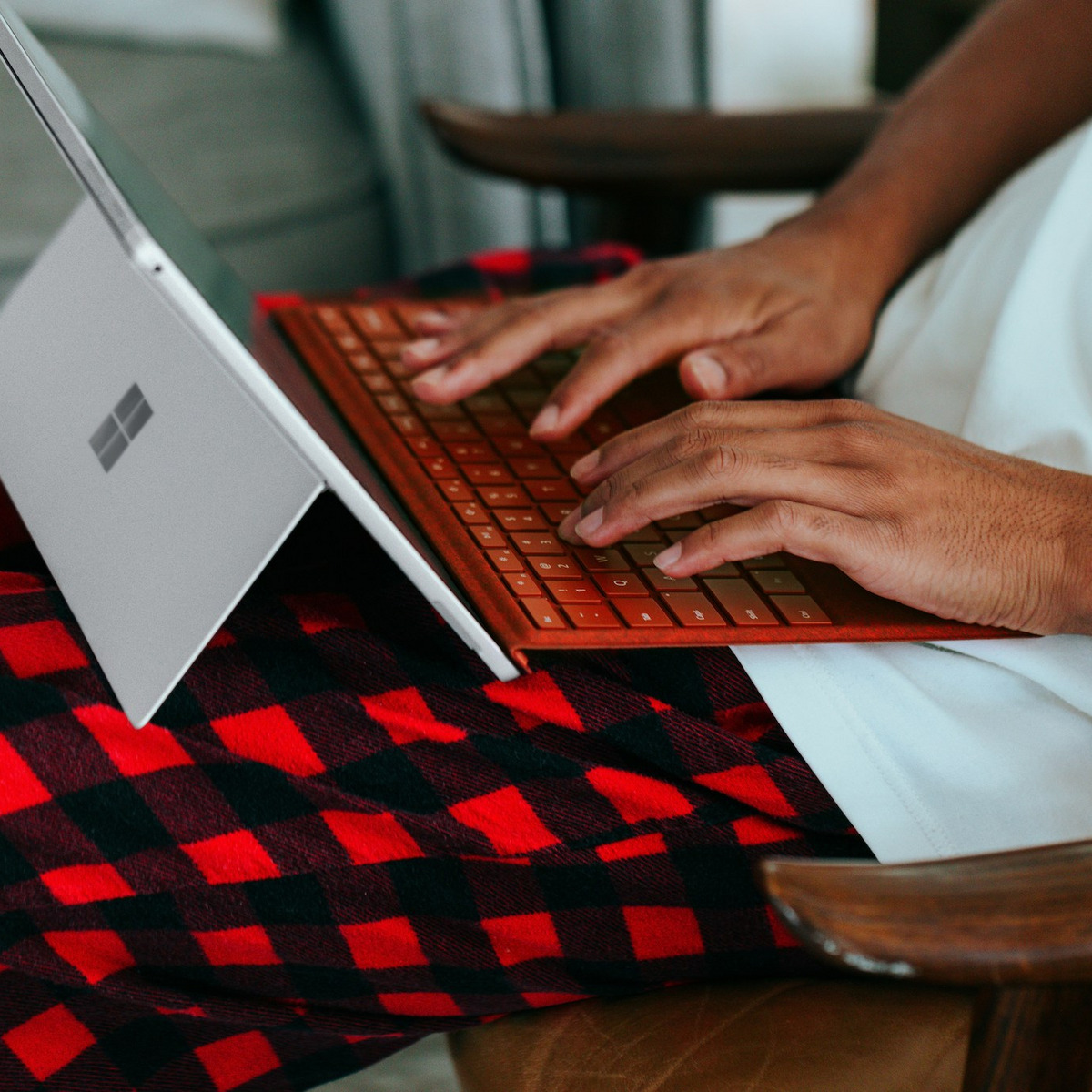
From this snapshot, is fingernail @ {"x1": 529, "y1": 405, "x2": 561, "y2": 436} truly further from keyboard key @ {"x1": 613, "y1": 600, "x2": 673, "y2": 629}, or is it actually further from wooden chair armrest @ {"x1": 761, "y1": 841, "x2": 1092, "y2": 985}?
wooden chair armrest @ {"x1": 761, "y1": 841, "x2": 1092, "y2": 985}

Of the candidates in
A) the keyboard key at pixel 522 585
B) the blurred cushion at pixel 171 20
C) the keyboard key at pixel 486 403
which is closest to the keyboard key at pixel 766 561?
the keyboard key at pixel 522 585

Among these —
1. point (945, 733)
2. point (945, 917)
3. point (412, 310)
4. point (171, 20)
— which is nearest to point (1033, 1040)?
point (945, 917)

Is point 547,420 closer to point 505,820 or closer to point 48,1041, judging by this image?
point 505,820

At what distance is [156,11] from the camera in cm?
158

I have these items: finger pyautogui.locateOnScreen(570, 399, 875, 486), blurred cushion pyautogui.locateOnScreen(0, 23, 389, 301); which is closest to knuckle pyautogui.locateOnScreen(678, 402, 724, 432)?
finger pyautogui.locateOnScreen(570, 399, 875, 486)

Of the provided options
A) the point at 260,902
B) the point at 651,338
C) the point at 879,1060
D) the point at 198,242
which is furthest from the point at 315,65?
the point at 879,1060

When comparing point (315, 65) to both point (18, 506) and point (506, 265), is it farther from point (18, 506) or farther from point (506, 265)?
point (18, 506)

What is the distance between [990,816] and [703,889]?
0.43 feet

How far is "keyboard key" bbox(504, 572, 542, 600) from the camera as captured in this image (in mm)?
496

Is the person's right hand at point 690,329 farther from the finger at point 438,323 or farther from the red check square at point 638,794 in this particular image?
the red check square at point 638,794

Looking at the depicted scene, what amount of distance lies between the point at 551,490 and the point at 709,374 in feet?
0.47

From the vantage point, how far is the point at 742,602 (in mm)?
520

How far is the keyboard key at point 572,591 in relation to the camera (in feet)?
1.64

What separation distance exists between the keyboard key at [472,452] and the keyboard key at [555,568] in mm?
113
